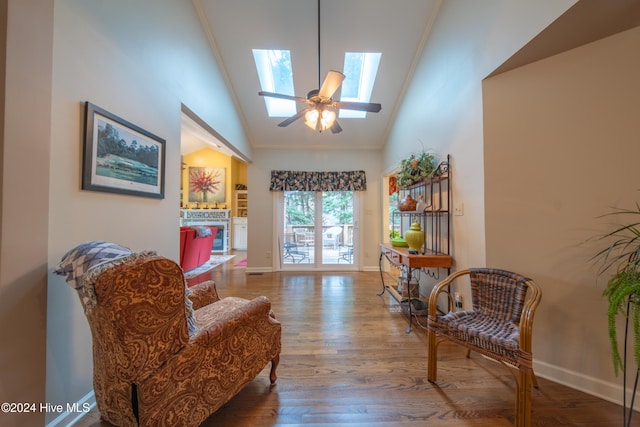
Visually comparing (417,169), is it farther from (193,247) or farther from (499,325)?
(193,247)

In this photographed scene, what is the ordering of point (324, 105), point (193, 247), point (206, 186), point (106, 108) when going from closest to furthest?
point (106, 108), point (324, 105), point (193, 247), point (206, 186)

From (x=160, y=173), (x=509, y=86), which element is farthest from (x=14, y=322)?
(x=509, y=86)

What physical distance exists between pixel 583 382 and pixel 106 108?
145 inches

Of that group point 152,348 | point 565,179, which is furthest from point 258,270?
point 565,179

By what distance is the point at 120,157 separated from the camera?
1568mm

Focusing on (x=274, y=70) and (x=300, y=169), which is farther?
(x=300, y=169)

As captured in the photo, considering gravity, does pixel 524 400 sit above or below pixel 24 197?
below

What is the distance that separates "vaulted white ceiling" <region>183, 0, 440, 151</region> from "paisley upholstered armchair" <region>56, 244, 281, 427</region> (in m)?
3.05

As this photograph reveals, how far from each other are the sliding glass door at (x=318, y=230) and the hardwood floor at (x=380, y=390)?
7.46ft

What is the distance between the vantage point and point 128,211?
166 centimetres

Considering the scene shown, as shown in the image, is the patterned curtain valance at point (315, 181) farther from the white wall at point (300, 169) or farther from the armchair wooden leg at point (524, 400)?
the armchair wooden leg at point (524, 400)

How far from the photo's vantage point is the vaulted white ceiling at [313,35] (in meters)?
2.60

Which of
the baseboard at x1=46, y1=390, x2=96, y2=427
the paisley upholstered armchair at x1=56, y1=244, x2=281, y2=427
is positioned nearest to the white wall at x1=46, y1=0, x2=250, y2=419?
the baseboard at x1=46, y1=390, x2=96, y2=427

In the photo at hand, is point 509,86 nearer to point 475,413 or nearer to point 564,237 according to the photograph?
point 564,237
